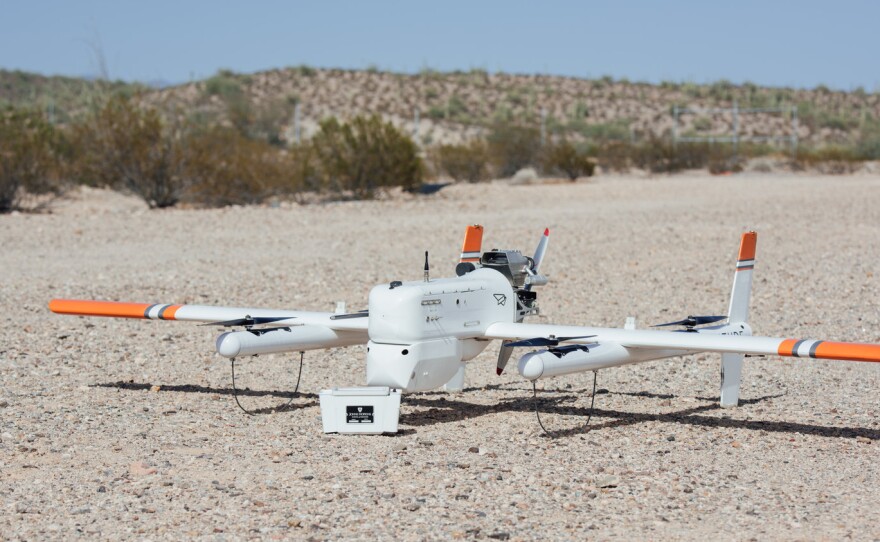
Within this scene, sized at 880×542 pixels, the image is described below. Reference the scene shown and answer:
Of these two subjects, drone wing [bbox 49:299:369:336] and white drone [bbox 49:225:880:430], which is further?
drone wing [bbox 49:299:369:336]

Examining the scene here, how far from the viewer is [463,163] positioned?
123 feet

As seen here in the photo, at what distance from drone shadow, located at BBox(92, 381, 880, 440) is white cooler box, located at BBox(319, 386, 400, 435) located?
0.56m

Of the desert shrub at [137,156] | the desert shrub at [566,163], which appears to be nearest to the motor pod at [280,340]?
the desert shrub at [137,156]

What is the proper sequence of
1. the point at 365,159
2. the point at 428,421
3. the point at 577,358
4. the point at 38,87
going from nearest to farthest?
the point at 577,358 < the point at 428,421 < the point at 365,159 < the point at 38,87

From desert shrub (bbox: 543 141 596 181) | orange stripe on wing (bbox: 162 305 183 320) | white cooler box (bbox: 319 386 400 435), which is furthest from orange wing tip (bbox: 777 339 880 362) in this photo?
desert shrub (bbox: 543 141 596 181)

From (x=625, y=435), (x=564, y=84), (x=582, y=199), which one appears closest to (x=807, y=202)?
(x=582, y=199)

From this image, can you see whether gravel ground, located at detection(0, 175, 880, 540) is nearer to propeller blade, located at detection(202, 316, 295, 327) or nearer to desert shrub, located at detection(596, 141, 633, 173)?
propeller blade, located at detection(202, 316, 295, 327)

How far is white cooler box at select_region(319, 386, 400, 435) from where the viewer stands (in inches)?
332

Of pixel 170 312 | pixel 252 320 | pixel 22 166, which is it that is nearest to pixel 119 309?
pixel 170 312

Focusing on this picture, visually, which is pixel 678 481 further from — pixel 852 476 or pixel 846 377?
pixel 846 377

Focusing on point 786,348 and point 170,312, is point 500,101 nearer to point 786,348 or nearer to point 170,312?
point 170,312

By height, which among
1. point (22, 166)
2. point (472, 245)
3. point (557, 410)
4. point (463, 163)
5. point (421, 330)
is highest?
point (472, 245)

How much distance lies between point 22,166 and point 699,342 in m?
21.9

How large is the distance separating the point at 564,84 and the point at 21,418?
260ft
